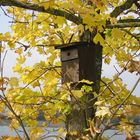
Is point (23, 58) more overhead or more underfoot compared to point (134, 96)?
more overhead

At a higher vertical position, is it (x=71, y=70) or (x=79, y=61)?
(x=79, y=61)

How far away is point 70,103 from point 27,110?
156 centimetres

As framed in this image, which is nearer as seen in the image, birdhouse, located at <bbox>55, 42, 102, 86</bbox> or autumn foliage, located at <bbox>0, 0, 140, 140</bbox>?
autumn foliage, located at <bbox>0, 0, 140, 140</bbox>

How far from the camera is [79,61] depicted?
512 cm

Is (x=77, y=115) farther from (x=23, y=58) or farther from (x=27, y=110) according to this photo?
(x=23, y=58)

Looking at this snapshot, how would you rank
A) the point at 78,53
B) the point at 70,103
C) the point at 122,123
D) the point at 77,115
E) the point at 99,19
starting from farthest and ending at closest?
the point at 78,53 → the point at 77,115 → the point at 70,103 → the point at 122,123 → the point at 99,19

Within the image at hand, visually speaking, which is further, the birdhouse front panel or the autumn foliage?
the birdhouse front panel

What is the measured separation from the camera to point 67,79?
5035 millimetres

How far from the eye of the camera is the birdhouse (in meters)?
5.05

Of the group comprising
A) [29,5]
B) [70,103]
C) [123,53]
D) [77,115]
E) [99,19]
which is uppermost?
[29,5]

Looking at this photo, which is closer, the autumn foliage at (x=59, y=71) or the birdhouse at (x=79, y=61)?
the autumn foliage at (x=59, y=71)

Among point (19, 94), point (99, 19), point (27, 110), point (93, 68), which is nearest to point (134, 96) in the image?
point (93, 68)

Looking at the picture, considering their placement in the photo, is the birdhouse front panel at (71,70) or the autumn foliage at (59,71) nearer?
the autumn foliage at (59,71)

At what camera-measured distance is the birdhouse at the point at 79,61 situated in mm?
5055
